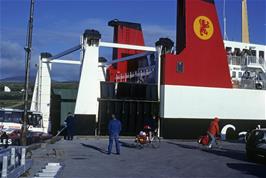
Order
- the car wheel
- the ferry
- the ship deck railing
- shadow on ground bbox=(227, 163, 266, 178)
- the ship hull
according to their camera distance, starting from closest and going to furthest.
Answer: shadow on ground bbox=(227, 163, 266, 178) < the car wheel < the ferry < the ship hull < the ship deck railing

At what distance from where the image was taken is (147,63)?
3284cm

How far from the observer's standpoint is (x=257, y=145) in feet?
51.9

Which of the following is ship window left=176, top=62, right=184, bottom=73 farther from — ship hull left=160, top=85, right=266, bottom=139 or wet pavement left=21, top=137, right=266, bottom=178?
wet pavement left=21, top=137, right=266, bottom=178

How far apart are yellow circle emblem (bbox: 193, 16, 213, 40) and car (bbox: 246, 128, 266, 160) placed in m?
13.1

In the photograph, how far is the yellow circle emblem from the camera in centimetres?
2873

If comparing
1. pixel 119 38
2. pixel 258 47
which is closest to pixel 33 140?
pixel 119 38

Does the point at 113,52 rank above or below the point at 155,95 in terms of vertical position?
above

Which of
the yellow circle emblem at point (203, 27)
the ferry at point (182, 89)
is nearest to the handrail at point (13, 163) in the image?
the ferry at point (182, 89)

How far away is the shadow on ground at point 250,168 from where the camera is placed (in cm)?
1282

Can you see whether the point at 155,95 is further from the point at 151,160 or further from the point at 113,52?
the point at 151,160

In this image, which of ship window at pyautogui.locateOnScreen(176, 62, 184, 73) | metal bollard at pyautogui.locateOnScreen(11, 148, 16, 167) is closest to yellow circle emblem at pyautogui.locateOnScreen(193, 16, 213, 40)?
ship window at pyautogui.locateOnScreen(176, 62, 184, 73)

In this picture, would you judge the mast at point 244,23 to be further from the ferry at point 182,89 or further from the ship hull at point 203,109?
the ship hull at point 203,109

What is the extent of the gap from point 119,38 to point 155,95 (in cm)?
900

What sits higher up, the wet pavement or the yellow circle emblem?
the yellow circle emblem
